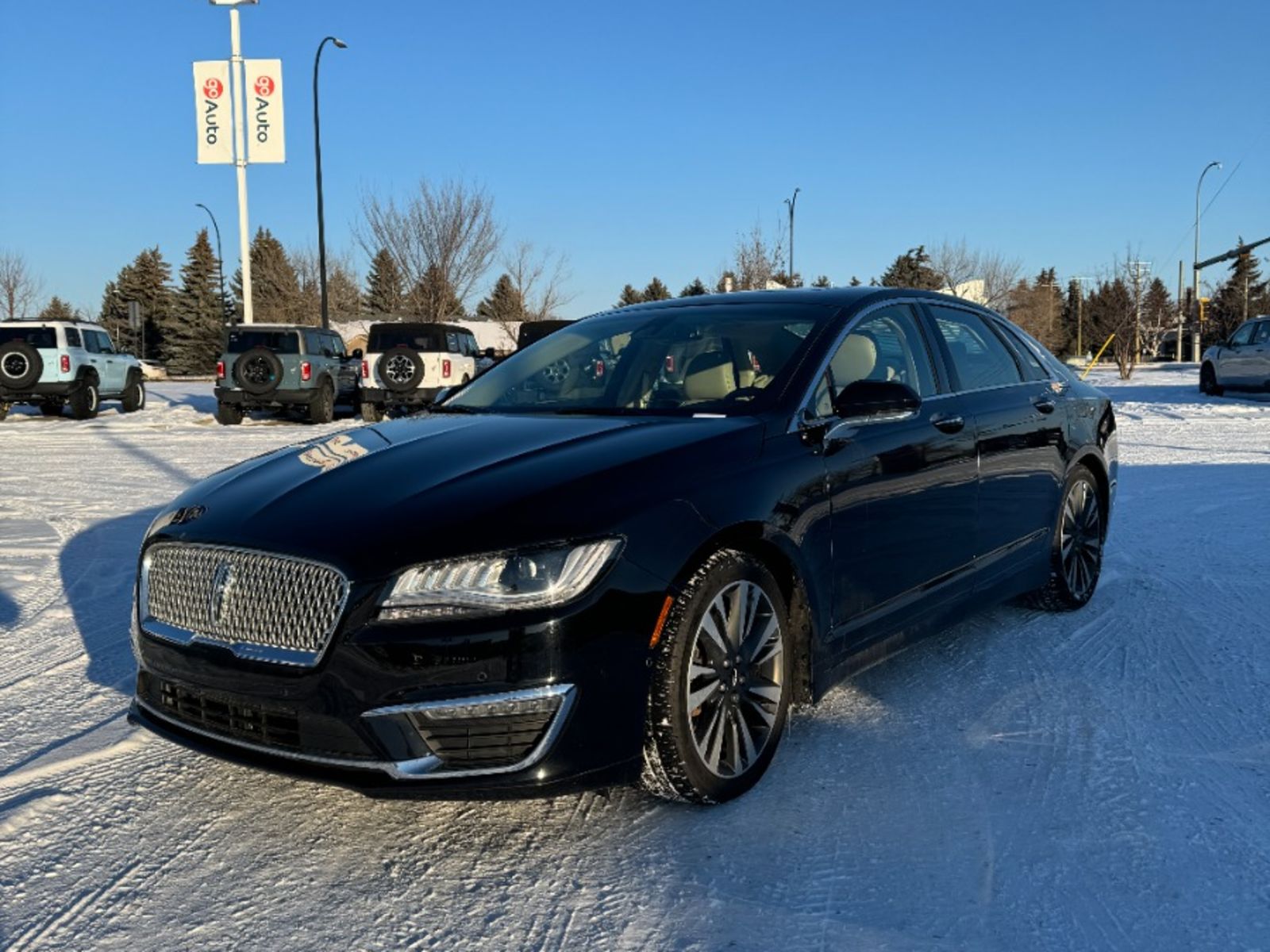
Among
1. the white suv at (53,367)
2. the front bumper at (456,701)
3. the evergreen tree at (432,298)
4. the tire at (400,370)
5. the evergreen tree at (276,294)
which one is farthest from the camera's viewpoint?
the evergreen tree at (276,294)

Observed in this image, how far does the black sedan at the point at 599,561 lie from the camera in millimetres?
2621

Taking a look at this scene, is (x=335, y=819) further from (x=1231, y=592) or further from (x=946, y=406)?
(x=1231, y=592)

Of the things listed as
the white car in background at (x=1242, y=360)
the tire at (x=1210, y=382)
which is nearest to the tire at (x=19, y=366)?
the white car in background at (x=1242, y=360)

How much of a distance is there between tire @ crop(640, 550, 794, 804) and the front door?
0.38 m

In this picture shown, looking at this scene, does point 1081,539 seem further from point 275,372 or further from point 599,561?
point 275,372

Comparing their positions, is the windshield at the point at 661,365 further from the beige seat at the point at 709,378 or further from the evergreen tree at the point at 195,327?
the evergreen tree at the point at 195,327

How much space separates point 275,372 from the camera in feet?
60.1

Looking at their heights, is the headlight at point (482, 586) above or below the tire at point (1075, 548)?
above

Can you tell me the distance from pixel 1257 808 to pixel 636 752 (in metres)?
1.81

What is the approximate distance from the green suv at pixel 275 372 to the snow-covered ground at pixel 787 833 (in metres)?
14.2

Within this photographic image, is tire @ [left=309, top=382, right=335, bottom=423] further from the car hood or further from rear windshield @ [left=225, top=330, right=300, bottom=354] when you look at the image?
the car hood

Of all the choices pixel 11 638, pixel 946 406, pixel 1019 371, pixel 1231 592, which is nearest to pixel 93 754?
pixel 11 638

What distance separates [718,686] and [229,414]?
17655mm

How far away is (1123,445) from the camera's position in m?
13.0
